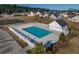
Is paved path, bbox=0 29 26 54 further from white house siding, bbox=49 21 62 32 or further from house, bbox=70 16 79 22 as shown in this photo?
house, bbox=70 16 79 22

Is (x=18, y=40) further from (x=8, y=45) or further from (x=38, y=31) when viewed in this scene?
(x=38, y=31)

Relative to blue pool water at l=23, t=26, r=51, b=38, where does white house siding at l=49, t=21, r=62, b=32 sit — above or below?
above

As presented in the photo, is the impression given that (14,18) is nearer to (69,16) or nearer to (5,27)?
(5,27)

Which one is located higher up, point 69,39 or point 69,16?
point 69,16

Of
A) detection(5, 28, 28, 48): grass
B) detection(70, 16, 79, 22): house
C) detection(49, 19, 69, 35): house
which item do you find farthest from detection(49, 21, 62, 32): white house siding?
detection(5, 28, 28, 48): grass

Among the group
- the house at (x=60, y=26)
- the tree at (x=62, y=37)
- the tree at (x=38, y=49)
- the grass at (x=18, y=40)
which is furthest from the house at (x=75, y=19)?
the grass at (x=18, y=40)

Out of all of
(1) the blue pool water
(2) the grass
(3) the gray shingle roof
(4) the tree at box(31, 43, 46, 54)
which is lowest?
(4) the tree at box(31, 43, 46, 54)

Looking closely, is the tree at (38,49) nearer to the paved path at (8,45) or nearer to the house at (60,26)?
the paved path at (8,45)
